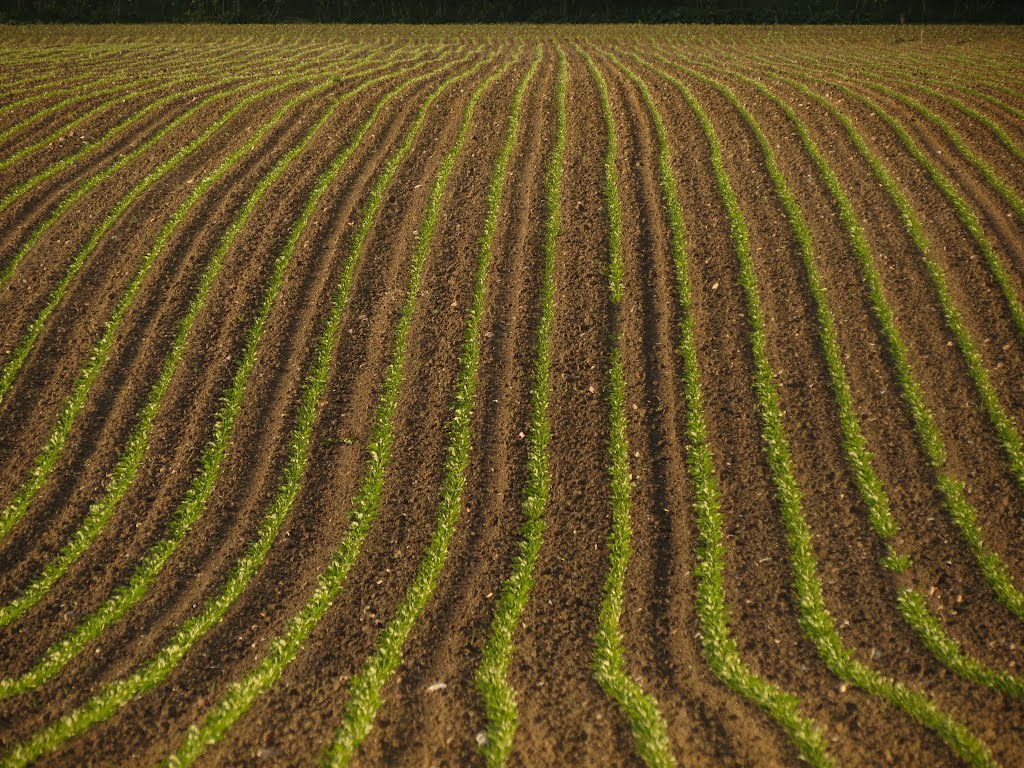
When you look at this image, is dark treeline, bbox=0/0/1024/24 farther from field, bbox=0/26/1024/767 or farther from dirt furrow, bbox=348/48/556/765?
dirt furrow, bbox=348/48/556/765

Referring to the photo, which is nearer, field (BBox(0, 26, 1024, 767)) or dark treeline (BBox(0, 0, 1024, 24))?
field (BBox(0, 26, 1024, 767))

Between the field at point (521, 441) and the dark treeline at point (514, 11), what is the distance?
32.5 metres

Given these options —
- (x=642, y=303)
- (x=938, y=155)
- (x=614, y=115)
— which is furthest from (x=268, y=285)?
(x=938, y=155)

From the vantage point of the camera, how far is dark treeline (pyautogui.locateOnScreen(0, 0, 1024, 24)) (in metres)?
45.2

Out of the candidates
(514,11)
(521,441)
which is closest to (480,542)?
(521,441)

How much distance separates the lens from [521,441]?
10000mm

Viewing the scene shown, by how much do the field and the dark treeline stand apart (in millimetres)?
32489

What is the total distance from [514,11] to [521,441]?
163ft

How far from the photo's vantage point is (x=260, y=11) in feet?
169

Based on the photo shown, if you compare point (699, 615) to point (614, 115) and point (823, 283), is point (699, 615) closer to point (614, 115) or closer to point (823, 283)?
point (823, 283)

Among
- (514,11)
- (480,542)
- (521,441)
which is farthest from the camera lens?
(514,11)

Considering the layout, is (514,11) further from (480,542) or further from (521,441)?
(480,542)

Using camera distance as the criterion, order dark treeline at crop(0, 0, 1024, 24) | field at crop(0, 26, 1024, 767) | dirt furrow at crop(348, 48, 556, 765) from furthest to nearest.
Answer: dark treeline at crop(0, 0, 1024, 24) < field at crop(0, 26, 1024, 767) < dirt furrow at crop(348, 48, 556, 765)

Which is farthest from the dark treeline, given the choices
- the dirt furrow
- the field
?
the dirt furrow
